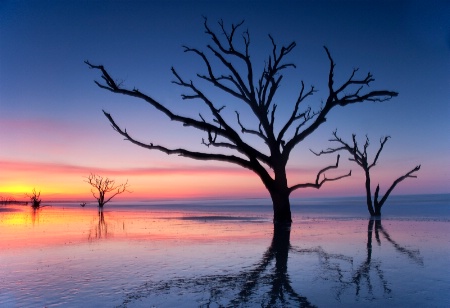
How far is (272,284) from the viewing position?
4.52 m

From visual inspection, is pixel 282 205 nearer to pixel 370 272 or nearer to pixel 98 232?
pixel 98 232

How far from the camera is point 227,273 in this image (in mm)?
5191

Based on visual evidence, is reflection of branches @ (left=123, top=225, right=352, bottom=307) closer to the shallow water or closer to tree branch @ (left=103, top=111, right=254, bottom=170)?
the shallow water

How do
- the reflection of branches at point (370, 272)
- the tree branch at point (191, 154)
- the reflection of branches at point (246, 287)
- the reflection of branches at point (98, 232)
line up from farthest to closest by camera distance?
the tree branch at point (191, 154) → the reflection of branches at point (98, 232) → the reflection of branches at point (370, 272) → the reflection of branches at point (246, 287)

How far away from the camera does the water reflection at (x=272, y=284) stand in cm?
388

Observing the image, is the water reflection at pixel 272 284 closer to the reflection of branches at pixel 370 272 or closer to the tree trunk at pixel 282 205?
the reflection of branches at pixel 370 272

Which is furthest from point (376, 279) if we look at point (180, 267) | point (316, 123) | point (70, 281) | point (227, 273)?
point (316, 123)

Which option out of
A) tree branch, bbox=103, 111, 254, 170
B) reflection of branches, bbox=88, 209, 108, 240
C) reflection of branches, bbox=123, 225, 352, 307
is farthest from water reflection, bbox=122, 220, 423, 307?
tree branch, bbox=103, 111, 254, 170

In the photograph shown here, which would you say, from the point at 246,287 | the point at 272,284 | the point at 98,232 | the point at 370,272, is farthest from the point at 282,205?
the point at 246,287

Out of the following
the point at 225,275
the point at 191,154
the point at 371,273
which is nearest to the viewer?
the point at 225,275

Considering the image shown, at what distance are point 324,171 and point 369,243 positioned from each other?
8.34 m

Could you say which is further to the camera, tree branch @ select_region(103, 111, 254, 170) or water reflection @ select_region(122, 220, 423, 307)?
tree branch @ select_region(103, 111, 254, 170)

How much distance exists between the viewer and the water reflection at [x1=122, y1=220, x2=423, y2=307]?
3.88m

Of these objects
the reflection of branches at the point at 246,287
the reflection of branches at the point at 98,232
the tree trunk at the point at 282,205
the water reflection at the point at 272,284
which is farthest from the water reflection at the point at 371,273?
the tree trunk at the point at 282,205
